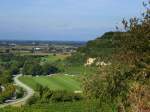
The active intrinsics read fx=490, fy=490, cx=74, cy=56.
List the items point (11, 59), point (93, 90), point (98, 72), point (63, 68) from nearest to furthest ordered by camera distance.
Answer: point (98, 72)
point (93, 90)
point (63, 68)
point (11, 59)

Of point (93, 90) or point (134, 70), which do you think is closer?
point (134, 70)

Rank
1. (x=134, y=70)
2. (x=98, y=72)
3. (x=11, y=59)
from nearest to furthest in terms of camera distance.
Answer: (x=134, y=70) → (x=98, y=72) → (x=11, y=59)

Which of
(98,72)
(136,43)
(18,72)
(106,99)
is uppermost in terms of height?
(136,43)

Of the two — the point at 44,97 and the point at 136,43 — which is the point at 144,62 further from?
the point at 44,97

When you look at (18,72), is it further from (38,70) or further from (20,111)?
(20,111)

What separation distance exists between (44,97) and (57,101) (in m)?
2.53

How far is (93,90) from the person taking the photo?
99.0 ft

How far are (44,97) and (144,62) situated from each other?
2019 inches

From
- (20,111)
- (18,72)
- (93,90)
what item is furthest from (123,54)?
(18,72)

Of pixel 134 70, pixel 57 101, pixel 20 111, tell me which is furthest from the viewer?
pixel 57 101

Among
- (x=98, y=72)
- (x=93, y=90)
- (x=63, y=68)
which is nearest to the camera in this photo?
(x=98, y=72)

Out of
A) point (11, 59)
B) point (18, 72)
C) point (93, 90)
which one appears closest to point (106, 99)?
point (93, 90)

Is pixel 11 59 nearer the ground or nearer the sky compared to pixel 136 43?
nearer the ground

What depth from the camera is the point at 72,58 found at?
12975cm
